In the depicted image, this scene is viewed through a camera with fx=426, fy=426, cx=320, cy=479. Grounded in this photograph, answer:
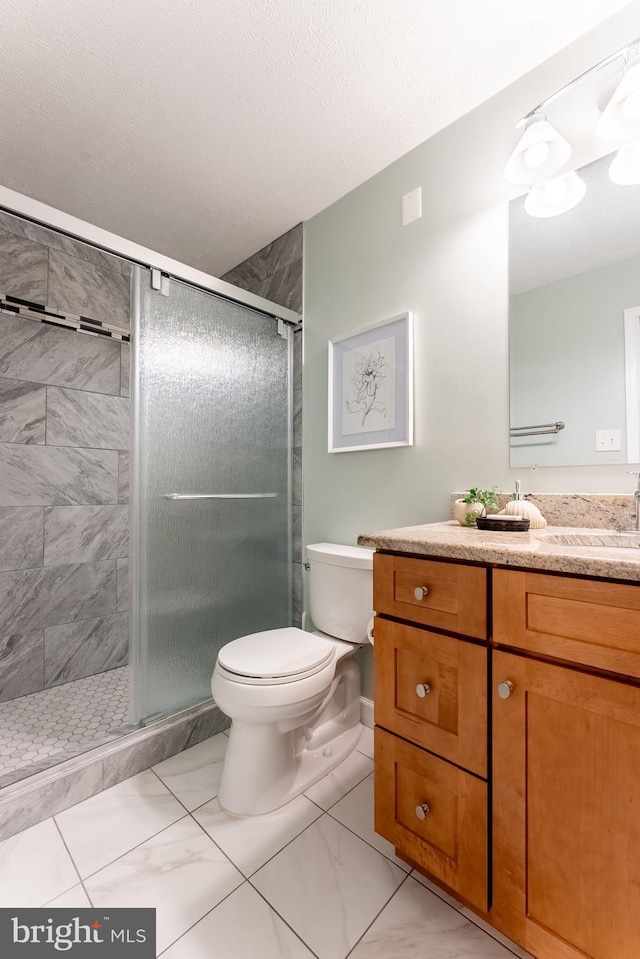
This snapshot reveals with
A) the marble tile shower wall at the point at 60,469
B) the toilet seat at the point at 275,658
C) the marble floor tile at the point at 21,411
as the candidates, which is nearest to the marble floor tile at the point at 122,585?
the marble tile shower wall at the point at 60,469

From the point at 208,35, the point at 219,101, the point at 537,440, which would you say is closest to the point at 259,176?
the point at 219,101

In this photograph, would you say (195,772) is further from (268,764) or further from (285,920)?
(285,920)

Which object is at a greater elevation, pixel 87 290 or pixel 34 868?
pixel 87 290

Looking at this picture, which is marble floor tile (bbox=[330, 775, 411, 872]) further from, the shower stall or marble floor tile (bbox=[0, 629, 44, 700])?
marble floor tile (bbox=[0, 629, 44, 700])

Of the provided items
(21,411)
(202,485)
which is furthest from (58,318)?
(202,485)

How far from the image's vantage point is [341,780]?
4.78 ft

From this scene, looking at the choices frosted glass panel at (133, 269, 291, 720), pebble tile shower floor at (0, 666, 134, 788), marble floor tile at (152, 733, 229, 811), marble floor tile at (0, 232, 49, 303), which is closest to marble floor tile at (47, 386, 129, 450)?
marble floor tile at (0, 232, 49, 303)

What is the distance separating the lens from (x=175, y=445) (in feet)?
5.43

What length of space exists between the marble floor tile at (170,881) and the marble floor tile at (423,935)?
354 millimetres

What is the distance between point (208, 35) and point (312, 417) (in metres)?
1.34

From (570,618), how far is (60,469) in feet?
7.45

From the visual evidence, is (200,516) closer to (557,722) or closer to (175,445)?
(175,445)

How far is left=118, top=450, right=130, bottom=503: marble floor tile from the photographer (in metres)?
2.37

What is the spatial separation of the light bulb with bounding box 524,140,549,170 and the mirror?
0.38 feet
